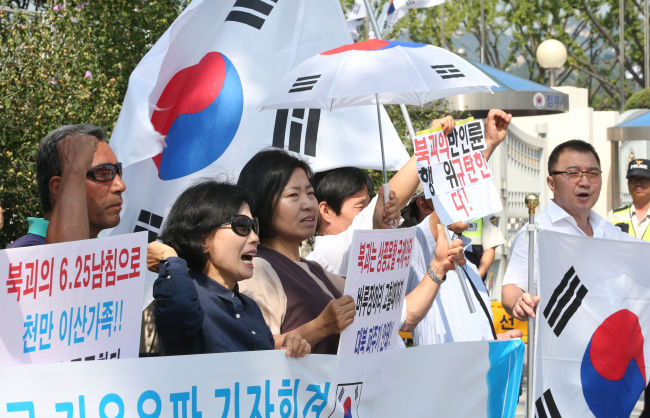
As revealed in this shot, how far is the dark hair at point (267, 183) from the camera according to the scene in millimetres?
3166

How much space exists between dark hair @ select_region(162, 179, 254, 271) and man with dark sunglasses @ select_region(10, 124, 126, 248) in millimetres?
279

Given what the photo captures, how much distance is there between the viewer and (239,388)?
2.47 metres

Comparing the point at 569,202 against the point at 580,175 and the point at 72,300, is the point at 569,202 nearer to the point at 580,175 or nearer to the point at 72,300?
the point at 580,175

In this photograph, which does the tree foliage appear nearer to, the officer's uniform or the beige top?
the beige top

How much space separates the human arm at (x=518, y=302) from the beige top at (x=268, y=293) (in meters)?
1.20

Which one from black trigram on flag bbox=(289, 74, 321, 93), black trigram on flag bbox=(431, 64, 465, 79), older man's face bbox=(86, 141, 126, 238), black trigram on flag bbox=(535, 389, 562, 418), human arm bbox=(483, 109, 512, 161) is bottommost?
black trigram on flag bbox=(535, 389, 562, 418)

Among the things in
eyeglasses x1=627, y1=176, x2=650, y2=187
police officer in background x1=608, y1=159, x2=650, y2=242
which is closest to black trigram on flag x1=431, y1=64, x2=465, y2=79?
police officer in background x1=608, y1=159, x2=650, y2=242

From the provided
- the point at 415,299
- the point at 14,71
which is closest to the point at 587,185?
the point at 415,299

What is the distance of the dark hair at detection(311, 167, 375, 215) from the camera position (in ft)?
13.6

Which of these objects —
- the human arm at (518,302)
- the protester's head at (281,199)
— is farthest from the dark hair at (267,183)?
the human arm at (518,302)

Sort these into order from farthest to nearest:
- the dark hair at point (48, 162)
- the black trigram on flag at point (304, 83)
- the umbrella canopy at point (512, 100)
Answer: the umbrella canopy at point (512, 100)
the black trigram on flag at point (304, 83)
the dark hair at point (48, 162)

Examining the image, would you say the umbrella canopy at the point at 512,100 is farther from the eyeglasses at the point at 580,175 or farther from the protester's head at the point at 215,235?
the protester's head at the point at 215,235

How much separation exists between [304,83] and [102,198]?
1.24 metres

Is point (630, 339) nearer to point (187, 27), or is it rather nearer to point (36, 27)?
point (187, 27)
